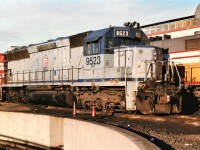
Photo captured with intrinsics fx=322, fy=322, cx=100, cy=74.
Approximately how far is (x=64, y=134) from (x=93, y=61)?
15.8 ft

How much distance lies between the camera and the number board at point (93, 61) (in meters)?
14.0

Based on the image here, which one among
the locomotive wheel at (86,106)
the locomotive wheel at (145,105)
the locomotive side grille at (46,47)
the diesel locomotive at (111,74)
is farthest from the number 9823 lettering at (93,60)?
the locomotive side grille at (46,47)

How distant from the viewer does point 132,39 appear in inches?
566

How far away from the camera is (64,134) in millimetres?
10453

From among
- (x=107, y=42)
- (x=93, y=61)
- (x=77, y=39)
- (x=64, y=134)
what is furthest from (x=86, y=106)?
(x=64, y=134)

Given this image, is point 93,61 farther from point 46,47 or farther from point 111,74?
point 46,47

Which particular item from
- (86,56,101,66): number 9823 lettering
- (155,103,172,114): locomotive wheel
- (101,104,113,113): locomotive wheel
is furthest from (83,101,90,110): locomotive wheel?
(155,103,172,114): locomotive wheel

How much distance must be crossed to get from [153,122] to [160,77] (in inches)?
114

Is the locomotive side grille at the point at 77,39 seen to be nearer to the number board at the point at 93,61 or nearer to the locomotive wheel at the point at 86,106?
the number board at the point at 93,61

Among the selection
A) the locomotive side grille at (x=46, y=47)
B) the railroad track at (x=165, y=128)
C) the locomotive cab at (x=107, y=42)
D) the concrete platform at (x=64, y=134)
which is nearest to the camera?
the concrete platform at (x=64, y=134)

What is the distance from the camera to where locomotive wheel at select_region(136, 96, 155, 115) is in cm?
1177

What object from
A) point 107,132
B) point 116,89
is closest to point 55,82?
point 116,89

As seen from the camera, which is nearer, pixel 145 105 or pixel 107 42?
pixel 145 105

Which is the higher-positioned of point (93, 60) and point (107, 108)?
point (93, 60)
